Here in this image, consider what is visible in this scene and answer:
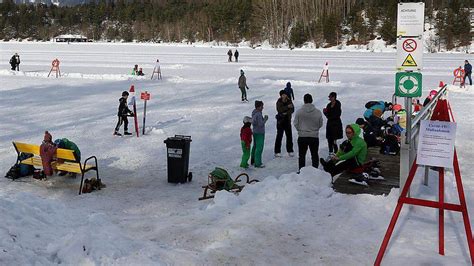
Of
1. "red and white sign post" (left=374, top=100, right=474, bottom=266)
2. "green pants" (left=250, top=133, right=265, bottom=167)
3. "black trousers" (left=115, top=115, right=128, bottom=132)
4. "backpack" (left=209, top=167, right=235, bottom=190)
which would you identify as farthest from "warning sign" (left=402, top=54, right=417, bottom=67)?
"black trousers" (left=115, top=115, right=128, bottom=132)

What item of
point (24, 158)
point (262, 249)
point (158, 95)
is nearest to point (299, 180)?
point (262, 249)

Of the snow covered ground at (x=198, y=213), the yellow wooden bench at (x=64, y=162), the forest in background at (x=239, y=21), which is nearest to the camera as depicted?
the snow covered ground at (x=198, y=213)

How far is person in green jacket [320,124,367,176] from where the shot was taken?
8.39 m

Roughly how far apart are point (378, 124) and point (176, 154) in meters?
4.90

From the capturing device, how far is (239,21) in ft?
333

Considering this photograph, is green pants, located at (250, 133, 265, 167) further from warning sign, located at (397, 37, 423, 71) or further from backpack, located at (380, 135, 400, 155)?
warning sign, located at (397, 37, 423, 71)

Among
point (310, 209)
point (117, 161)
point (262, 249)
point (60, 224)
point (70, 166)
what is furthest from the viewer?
point (117, 161)

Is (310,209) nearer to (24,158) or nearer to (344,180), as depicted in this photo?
(344,180)

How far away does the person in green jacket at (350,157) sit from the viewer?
8.39m

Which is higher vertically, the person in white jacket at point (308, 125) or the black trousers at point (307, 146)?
the person in white jacket at point (308, 125)

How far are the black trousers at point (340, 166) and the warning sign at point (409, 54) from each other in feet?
7.25

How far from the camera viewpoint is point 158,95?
22000mm

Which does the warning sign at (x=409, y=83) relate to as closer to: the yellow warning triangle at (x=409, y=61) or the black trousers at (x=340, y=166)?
the yellow warning triangle at (x=409, y=61)

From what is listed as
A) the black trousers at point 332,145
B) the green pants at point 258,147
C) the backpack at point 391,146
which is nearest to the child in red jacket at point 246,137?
the green pants at point 258,147
